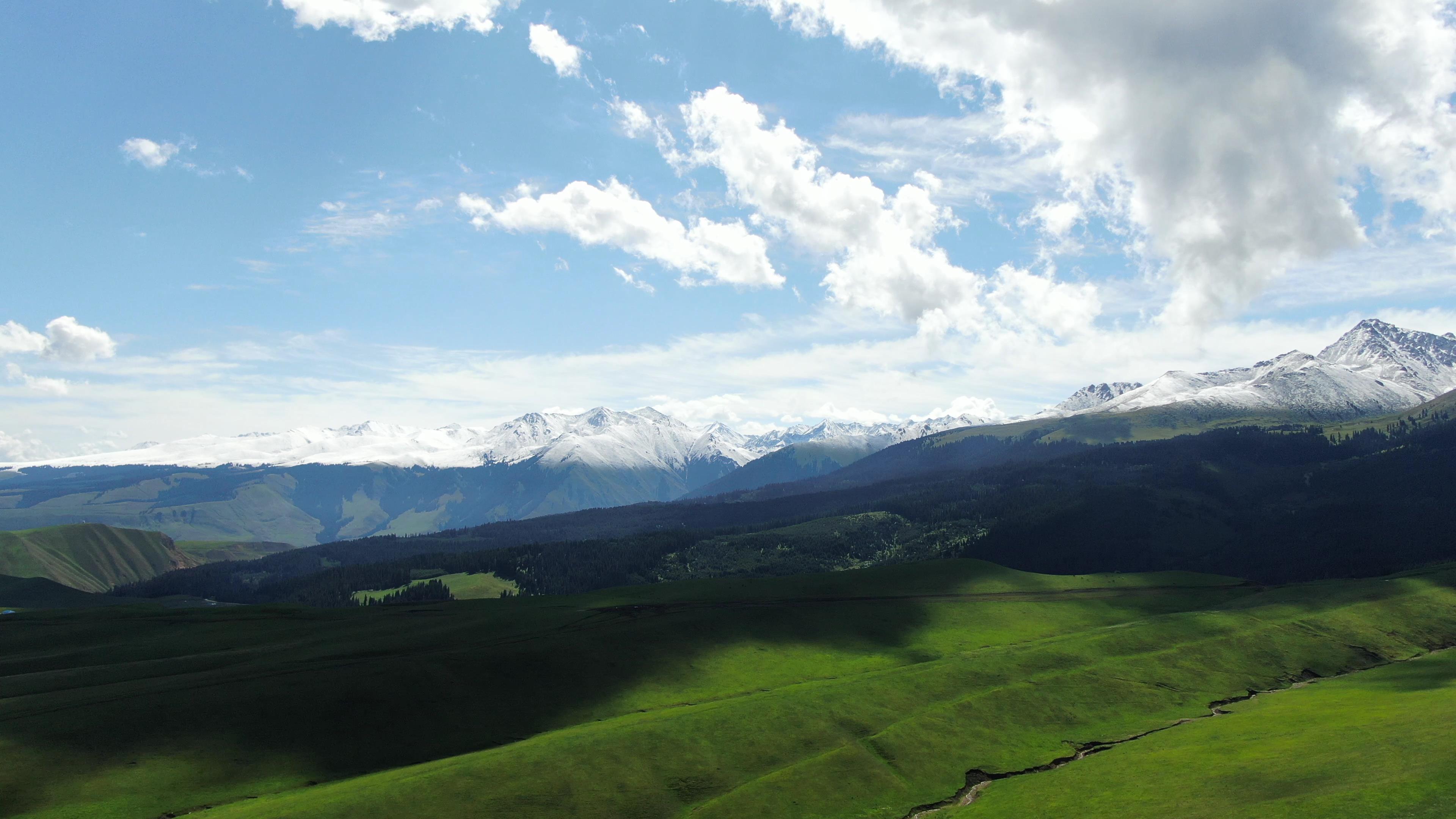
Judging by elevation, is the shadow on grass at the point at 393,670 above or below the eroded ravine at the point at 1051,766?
above

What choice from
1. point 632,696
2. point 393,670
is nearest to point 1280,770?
point 632,696

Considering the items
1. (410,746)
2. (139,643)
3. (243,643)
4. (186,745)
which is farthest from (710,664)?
(139,643)

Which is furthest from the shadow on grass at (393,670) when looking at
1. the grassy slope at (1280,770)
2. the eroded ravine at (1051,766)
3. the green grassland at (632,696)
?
the grassy slope at (1280,770)

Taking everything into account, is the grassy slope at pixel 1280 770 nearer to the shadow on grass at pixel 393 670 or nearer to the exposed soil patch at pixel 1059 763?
the exposed soil patch at pixel 1059 763

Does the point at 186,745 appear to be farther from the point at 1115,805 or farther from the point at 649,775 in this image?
the point at 1115,805

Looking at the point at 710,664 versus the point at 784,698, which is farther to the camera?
the point at 710,664
